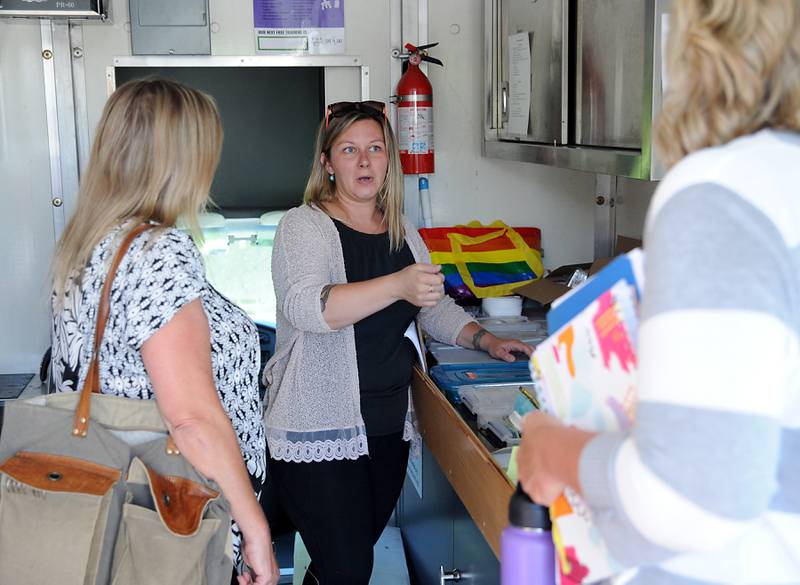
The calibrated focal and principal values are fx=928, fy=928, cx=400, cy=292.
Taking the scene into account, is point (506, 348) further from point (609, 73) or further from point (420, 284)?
point (609, 73)

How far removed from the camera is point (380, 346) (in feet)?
7.45

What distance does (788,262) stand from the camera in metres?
0.73

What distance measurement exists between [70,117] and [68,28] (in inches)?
11.4

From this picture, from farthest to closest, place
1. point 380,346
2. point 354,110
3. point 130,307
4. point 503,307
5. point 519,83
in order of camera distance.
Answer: point 503,307 < point 519,83 < point 354,110 < point 380,346 < point 130,307

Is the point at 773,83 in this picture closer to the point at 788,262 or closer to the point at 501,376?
the point at 788,262

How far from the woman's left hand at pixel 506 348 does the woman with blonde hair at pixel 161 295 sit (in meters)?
1.01

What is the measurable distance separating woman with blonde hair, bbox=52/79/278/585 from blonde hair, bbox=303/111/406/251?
82 cm

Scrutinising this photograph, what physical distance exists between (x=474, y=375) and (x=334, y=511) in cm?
48

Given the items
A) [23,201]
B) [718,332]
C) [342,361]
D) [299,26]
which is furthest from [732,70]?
[23,201]

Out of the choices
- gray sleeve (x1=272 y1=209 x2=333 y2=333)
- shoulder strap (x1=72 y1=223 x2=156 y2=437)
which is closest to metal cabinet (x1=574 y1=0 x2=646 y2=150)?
gray sleeve (x1=272 y1=209 x2=333 y2=333)

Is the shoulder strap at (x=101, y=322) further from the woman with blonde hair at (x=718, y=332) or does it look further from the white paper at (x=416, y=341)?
the white paper at (x=416, y=341)

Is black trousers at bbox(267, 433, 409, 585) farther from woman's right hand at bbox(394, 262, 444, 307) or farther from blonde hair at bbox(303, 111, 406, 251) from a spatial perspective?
blonde hair at bbox(303, 111, 406, 251)

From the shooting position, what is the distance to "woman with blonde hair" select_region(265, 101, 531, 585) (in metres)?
2.12

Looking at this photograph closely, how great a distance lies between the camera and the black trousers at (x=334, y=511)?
218cm
